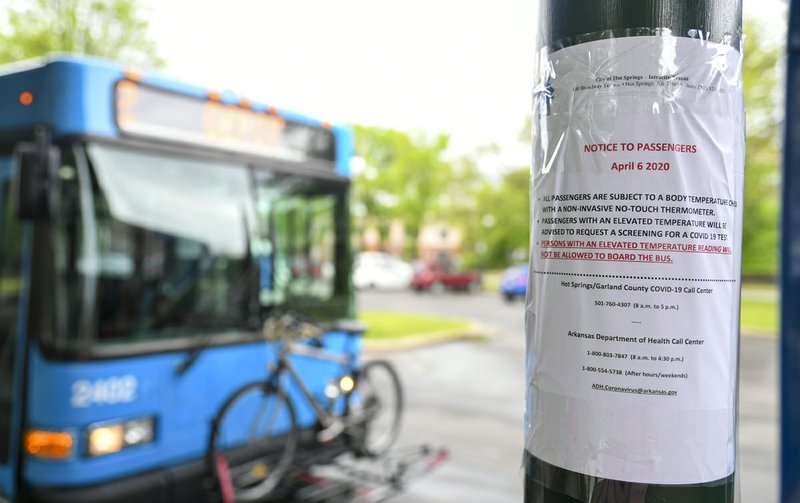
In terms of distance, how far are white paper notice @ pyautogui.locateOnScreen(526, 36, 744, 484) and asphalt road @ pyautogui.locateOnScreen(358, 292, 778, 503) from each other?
1898 millimetres

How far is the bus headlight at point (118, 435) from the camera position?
11.8 feet

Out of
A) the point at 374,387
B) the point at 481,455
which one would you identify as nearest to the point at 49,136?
the point at 374,387

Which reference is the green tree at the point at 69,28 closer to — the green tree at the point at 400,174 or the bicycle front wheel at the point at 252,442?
the bicycle front wheel at the point at 252,442

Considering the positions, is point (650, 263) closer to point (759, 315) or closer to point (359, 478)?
point (359, 478)

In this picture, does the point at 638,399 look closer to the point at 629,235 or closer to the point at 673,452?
the point at 673,452

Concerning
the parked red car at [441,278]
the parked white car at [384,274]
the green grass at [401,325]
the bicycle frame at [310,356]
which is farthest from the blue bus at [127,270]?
the parked white car at [384,274]

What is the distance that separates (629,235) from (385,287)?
1295 inches

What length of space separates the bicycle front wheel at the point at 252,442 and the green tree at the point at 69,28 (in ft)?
32.4

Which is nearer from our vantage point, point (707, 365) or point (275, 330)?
point (707, 365)

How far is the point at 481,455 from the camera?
261 inches

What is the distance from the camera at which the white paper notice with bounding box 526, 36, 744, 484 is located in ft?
4.37

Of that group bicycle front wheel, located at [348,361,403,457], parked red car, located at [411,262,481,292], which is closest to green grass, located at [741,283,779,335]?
bicycle front wheel, located at [348,361,403,457]

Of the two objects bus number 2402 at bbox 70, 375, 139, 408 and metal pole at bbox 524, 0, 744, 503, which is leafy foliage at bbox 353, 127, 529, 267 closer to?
bus number 2402 at bbox 70, 375, 139, 408

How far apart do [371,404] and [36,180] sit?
2.94 meters
